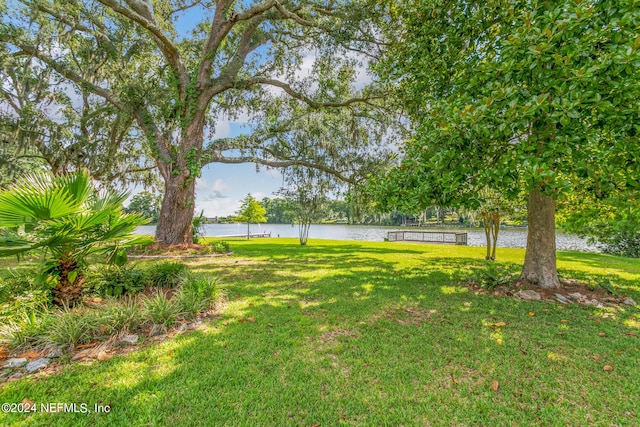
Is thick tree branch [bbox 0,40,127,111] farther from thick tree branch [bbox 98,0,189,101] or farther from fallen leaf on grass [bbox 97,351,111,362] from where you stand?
fallen leaf on grass [bbox 97,351,111,362]

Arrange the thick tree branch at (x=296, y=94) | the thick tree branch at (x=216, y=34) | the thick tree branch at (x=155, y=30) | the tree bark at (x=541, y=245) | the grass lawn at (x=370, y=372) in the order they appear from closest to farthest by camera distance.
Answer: the grass lawn at (x=370, y=372), the tree bark at (x=541, y=245), the thick tree branch at (x=155, y=30), the thick tree branch at (x=216, y=34), the thick tree branch at (x=296, y=94)

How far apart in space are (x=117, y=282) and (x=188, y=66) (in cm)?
852

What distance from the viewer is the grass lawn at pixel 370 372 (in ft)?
5.98

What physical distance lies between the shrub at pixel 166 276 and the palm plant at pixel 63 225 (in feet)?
2.54

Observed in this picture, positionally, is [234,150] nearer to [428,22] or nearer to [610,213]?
[428,22]

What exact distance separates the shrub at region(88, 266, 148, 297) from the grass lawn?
135cm

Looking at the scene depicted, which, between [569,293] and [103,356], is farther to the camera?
[569,293]

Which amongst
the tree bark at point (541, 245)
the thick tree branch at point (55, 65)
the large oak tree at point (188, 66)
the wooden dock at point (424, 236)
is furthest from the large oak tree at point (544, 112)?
the wooden dock at point (424, 236)

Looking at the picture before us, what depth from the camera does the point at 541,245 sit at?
16.1ft

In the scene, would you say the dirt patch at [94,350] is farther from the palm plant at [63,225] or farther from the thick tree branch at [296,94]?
the thick tree branch at [296,94]

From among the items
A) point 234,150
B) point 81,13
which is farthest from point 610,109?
point 81,13

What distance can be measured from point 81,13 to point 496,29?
11.3 metres

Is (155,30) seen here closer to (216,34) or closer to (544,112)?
(216,34)

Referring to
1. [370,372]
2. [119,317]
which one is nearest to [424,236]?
[370,372]
